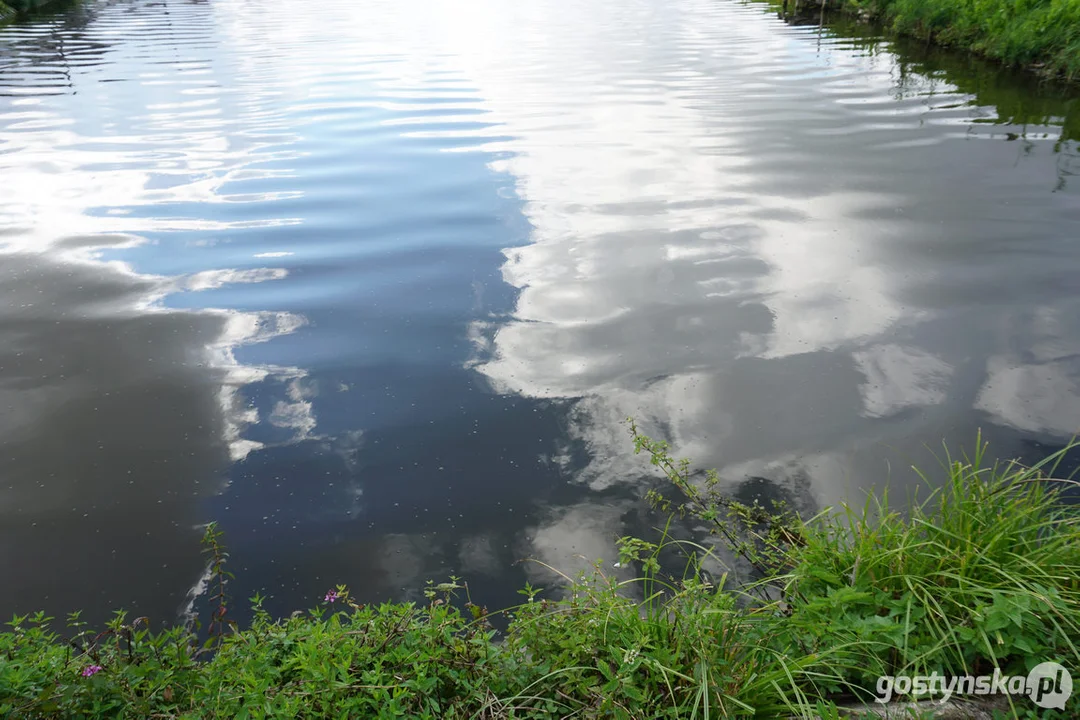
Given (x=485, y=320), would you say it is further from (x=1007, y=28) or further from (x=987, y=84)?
(x=1007, y=28)

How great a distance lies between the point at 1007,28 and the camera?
14992 millimetres

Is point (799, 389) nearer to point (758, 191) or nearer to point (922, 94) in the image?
point (758, 191)

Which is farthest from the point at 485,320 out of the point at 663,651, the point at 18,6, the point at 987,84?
the point at 18,6

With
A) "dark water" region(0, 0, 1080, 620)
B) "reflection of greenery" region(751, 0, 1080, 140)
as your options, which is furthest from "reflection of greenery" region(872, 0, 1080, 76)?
"dark water" region(0, 0, 1080, 620)

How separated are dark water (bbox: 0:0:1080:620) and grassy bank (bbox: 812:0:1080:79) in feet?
3.92

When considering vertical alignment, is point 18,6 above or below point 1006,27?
above

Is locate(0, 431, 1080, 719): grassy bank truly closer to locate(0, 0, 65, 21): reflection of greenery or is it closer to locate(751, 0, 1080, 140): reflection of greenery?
locate(751, 0, 1080, 140): reflection of greenery

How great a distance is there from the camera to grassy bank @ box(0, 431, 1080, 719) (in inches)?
99.3

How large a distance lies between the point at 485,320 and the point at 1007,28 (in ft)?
46.1

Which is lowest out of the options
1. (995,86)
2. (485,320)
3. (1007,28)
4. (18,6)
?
(485,320)

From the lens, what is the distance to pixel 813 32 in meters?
22.0

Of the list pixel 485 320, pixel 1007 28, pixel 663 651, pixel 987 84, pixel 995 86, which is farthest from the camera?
pixel 1007 28

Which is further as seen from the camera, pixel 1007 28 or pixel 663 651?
pixel 1007 28

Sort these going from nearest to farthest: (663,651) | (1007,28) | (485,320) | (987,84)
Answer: (663,651) < (485,320) < (987,84) < (1007,28)
